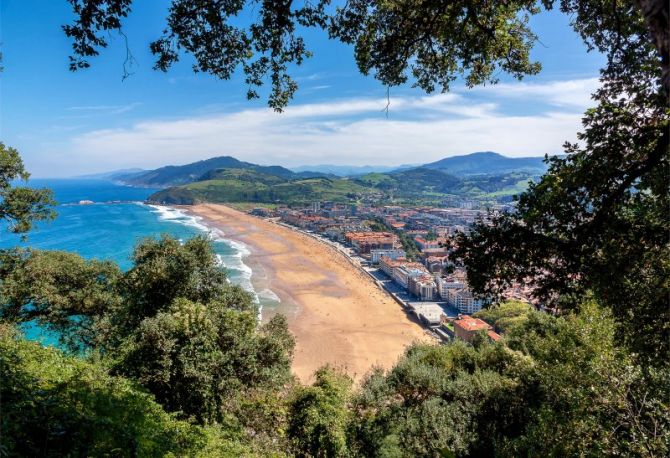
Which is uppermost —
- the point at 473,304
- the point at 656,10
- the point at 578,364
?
the point at 656,10

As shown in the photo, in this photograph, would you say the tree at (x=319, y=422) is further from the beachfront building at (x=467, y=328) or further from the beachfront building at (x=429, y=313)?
the beachfront building at (x=429, y=313)

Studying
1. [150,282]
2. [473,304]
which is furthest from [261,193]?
[150,282]

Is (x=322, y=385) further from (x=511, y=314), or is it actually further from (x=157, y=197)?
(x=157, y=197)

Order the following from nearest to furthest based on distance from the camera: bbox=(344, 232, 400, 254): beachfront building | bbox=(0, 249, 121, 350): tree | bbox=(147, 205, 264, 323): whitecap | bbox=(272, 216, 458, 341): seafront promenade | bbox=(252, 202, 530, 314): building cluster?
bbox=(0, 249, 121, 350): tree
bbox=(272, 216, 458, 341): seafront promenade
bbox=(147, 205, 264, 323): whitecap
bbox=(252, 202, 530, 314): building cluster
bbox=(344, 232, 400, 254): beachfront building

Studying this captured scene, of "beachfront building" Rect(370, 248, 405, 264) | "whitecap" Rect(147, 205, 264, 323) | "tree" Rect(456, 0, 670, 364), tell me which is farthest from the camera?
"beachfront building" Rect(370, 248, 405, 264)

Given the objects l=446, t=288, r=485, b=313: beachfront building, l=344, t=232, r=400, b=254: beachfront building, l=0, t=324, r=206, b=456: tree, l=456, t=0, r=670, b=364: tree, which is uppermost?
l=456, t=0, r=670, b=364: tree

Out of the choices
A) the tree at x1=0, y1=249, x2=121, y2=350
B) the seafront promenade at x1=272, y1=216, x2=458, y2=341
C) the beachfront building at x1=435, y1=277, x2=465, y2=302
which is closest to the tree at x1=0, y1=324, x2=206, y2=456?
the tree at x1=0, y1=249, x2=121, y2=350

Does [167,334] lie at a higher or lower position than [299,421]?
higher

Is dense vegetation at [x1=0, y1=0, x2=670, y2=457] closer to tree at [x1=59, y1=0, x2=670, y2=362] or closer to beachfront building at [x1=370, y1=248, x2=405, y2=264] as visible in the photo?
tree at [x1=59, y1=0, x2=670, y2=362]
